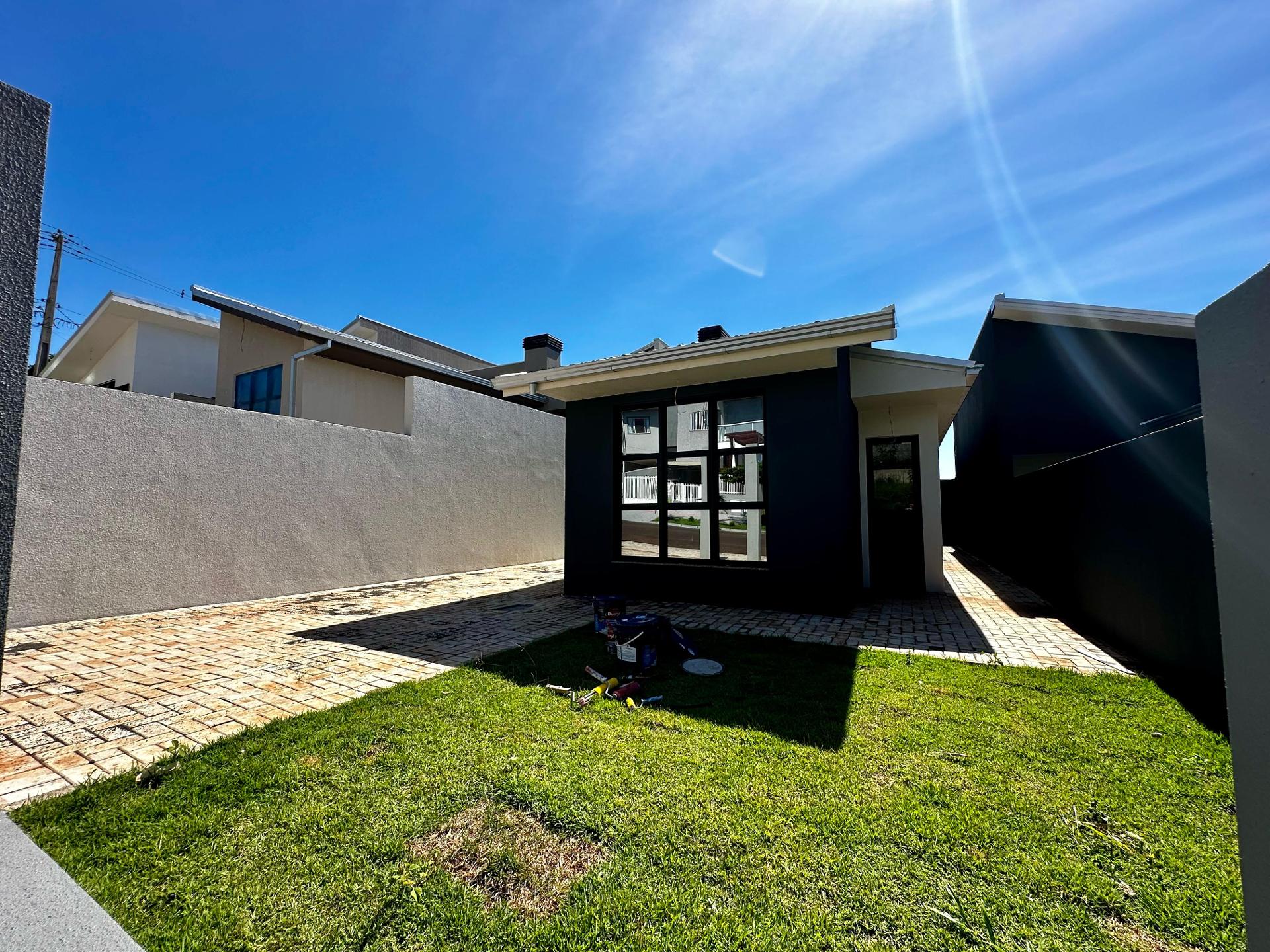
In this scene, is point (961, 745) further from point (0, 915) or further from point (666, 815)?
point (0, 915)

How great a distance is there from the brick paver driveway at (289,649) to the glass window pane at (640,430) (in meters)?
2.41

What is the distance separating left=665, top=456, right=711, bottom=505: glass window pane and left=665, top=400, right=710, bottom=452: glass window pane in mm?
203

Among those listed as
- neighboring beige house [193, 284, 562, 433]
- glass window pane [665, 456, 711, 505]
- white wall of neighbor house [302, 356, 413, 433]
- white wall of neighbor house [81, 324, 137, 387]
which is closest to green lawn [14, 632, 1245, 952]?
glass window pane [665, 456, 711, 505]

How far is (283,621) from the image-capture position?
6.14 m

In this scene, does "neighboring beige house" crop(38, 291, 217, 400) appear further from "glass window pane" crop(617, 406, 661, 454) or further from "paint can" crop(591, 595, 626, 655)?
"paint can" crop(591, 595, 626, 655)

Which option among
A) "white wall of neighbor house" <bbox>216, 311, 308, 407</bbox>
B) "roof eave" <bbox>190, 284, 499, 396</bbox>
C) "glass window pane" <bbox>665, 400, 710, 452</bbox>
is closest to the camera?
"glass window pane" <bbox>665, 400, 710, 452</bbox>

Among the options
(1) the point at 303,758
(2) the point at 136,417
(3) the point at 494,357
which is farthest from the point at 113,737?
(3) the point at 494,357

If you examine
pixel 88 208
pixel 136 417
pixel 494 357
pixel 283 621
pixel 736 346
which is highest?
pixel 88 208

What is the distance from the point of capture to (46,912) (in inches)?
61.1

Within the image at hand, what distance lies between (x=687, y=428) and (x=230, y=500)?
6708 millimetres

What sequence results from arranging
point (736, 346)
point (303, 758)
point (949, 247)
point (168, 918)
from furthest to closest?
point (949, 247), point (736, 346), point (303, 758), point (168, 918)

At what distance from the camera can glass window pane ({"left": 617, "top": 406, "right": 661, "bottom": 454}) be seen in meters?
7.67

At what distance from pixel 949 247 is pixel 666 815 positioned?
27.3 feet

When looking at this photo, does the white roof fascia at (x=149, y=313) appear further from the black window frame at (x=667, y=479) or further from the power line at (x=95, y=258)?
the black window frame at (x=667, y=479)
